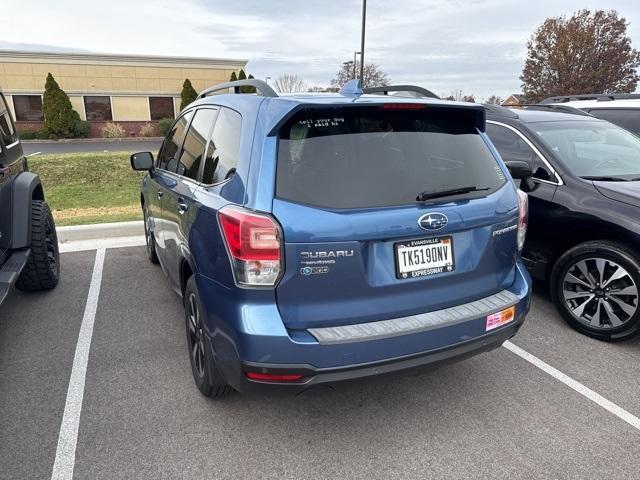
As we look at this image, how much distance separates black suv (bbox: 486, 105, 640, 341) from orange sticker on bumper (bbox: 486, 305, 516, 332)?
1.49 meters

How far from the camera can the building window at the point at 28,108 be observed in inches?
1254

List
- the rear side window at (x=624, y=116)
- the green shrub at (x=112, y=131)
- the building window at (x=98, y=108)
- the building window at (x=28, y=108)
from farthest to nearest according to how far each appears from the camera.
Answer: the building window at (x=98, y=108) < the building window at (x=28, y=108) < the green shrub at (x=112, y=131) < the rear side window at (x=624, y=116)

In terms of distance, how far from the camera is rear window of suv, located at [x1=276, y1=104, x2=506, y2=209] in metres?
2.32

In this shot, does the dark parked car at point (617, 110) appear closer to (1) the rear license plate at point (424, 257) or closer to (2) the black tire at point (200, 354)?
(1) the rear license plate at point (424, 257)

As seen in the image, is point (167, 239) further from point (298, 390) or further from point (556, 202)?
point (556, 202)

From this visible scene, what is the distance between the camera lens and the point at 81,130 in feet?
98.6

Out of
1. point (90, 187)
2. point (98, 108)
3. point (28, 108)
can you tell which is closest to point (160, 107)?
point (98, 108)

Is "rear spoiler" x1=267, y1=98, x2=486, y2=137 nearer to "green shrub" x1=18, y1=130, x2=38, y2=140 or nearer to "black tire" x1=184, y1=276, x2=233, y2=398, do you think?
"black tire" x1=184, y1=276, x2=233, y2=398

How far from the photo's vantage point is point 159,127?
31812 millimetres

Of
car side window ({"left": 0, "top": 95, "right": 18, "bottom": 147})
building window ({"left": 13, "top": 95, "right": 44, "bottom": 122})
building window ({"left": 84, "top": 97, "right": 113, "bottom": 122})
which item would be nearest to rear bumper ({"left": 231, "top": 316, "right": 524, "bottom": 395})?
car side window ({"left": 0, "top": 95, "right": 18, "bottom": 147})

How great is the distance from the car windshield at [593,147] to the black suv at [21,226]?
15.3 feet

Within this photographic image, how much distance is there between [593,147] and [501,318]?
292 centimetres

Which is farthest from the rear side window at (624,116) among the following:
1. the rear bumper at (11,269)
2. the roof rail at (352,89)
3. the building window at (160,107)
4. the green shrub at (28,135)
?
the building window at (160,107)

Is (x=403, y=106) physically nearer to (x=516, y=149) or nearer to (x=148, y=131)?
(x=516, y=149)
